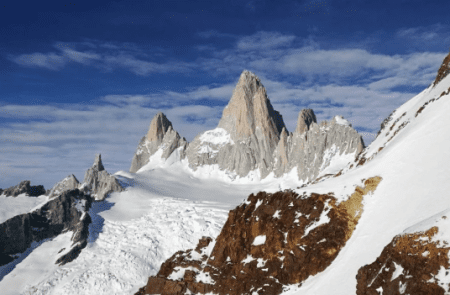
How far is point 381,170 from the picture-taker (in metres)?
31.3

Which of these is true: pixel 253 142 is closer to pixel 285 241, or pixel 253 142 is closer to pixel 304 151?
pixel 304 151

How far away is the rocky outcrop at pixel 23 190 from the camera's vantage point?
115 metres

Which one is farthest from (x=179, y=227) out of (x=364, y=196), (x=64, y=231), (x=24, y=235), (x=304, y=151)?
(x=364, y=196)

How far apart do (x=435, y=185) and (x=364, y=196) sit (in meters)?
5.43

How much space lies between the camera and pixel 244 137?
614 feet

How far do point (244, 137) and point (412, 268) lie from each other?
16923 cm

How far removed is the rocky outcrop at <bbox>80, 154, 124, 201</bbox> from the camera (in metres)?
136

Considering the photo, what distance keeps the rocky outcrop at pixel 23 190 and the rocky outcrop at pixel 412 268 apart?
121086 mm

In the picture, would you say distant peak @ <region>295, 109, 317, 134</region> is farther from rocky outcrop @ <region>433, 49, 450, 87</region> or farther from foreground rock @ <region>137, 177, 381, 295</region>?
foreground rock @ <region>137, 177, 381, 295</region>

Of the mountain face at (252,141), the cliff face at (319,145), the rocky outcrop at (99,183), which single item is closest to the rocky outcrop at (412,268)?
the cliff face at (319,145)

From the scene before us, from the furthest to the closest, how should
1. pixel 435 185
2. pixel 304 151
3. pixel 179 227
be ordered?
1. pixel 304 151
2. pixel 179 227
3. pixel 435 185

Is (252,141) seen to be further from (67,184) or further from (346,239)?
(346,239)

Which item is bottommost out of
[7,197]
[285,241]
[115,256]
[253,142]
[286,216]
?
[115,256]

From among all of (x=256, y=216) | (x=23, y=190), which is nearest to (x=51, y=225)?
(x=23, y=190)
